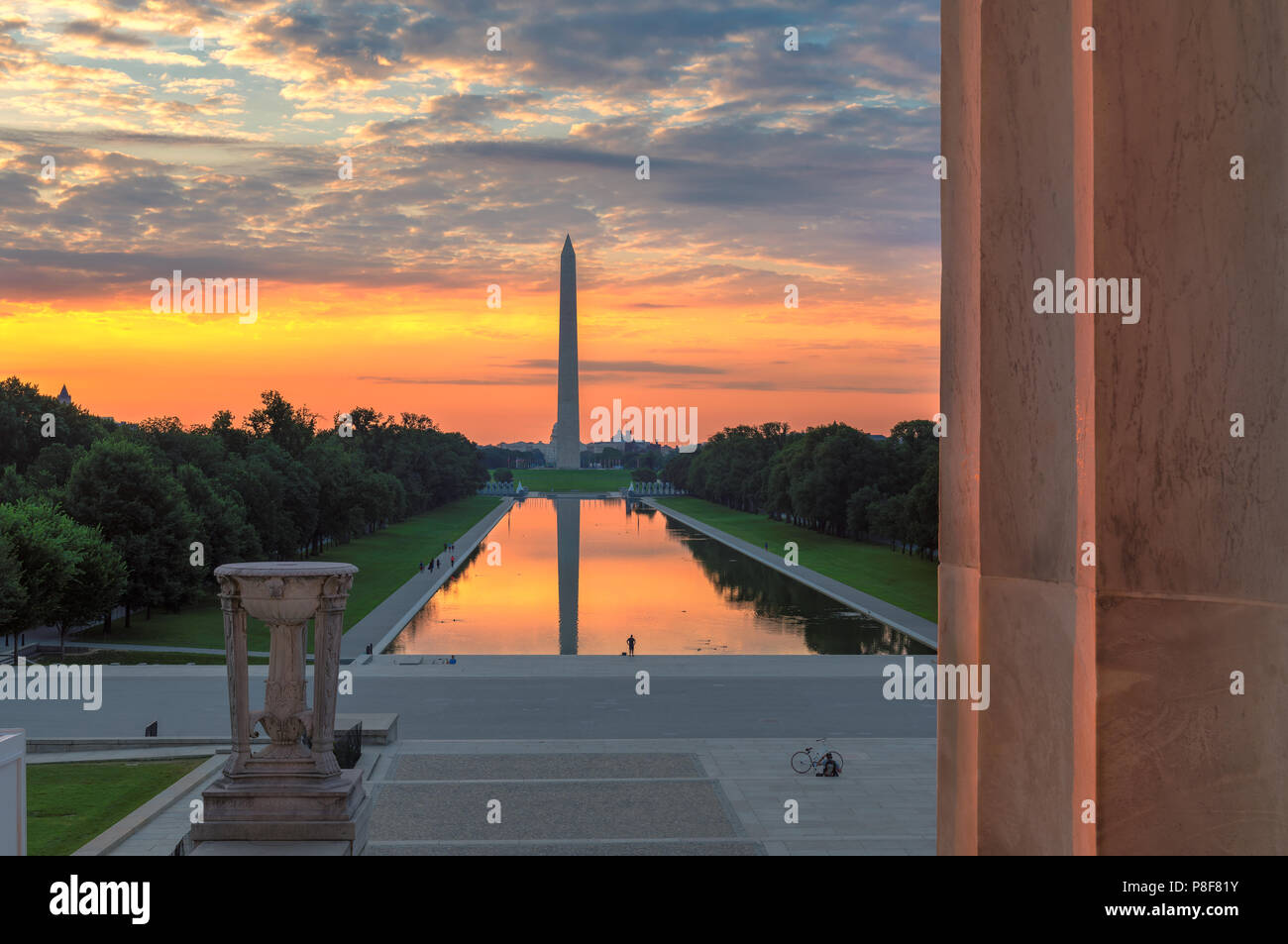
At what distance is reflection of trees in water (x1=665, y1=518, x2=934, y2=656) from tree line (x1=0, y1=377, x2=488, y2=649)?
58.2 ft

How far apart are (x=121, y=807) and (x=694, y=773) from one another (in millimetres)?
9444

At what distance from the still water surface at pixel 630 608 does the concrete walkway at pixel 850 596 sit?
0.46 meters

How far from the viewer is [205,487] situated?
154 feet

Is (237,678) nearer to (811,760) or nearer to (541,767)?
(541,767)

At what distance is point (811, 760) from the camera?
2088 cm

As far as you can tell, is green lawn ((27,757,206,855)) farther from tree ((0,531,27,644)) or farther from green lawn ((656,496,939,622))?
green lawn ((656,496,939,622))

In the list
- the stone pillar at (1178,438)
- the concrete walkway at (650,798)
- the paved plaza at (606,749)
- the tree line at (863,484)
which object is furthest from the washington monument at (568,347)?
the stone pillar at (1178,438)

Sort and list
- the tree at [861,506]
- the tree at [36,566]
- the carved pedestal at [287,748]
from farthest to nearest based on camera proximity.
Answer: the tree at [861,506] < the tree at [36,566] < the carved pedestal at [287,748]

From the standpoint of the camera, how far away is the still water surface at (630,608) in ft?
122

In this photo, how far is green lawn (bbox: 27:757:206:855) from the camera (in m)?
16.3

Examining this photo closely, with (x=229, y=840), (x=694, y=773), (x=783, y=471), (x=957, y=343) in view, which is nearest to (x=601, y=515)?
(x=783, y=471)

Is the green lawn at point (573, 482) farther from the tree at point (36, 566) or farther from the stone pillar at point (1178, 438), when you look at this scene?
the stone pillar at point (1178, 438)

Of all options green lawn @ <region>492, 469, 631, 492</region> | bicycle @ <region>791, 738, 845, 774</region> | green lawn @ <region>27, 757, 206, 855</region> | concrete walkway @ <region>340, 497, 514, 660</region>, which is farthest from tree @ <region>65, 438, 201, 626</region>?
green lawn @ <region>492, 469, 631, 492</region>

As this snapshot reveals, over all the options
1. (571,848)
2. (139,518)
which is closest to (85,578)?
(139,518)
